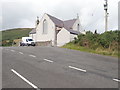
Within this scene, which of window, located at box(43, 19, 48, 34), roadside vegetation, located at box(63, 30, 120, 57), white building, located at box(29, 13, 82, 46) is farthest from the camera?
window, located at box(43, 19, 48, 34)

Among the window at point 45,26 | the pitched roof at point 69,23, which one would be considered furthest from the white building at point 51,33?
the pitched roof at point 69,23

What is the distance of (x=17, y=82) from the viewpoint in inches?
315

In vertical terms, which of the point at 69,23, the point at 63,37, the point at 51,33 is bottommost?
the point at 63,37

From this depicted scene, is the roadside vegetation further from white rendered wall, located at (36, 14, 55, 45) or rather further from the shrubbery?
white rendered wall, located at (36, 14, 55, 45)

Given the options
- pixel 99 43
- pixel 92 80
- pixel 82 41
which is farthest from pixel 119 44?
pixel 92 80

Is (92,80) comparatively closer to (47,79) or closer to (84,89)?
(84,89)

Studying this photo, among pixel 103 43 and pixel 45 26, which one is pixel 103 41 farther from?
pixel 45 26

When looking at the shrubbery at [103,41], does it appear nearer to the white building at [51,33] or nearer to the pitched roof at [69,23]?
the white building at [51,33]

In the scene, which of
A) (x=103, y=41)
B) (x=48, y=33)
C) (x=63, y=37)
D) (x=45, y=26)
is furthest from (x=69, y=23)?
(x=103, y=41)

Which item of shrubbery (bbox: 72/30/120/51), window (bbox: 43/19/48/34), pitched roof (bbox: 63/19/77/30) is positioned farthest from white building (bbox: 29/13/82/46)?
shrubbery (bbox: 72/30/120/51)

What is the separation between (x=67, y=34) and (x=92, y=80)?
3877cm

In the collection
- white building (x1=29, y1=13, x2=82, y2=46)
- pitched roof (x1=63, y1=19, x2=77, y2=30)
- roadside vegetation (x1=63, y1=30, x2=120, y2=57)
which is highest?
pitched roof (x1=63, y1=19, x2=77, y2=30)

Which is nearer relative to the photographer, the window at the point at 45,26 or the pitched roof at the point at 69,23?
the window at the point at 45,26

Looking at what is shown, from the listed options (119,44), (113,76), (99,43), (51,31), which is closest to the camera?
(113,76)
